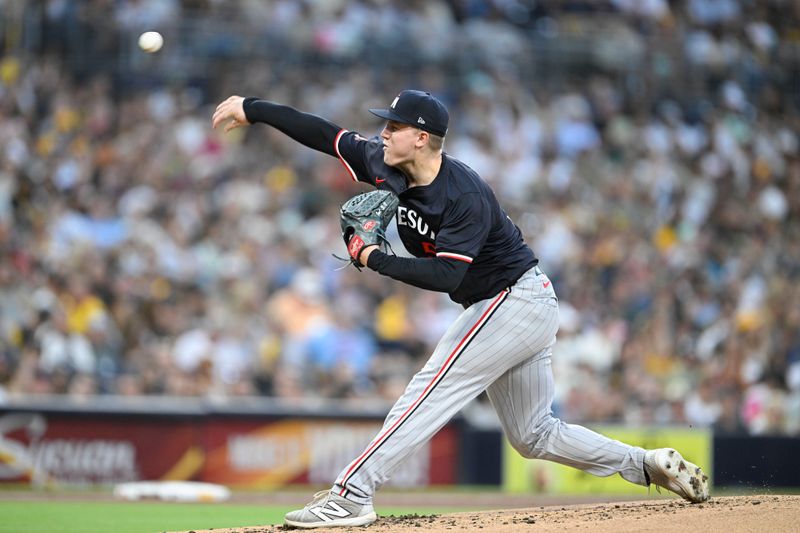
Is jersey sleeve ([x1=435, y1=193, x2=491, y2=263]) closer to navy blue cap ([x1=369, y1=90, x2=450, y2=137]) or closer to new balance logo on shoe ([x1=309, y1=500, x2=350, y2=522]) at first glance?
navy blue cap ([x1=369, y1=90, x2=450, y2=137])

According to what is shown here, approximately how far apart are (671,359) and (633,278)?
48.9 inches

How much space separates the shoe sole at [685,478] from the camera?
5641mm

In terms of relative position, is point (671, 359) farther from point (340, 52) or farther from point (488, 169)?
point (340, 52)

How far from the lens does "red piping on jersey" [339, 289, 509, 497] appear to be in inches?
205

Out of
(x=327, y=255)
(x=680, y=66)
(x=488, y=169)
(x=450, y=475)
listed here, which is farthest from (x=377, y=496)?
(x=680, y=66)

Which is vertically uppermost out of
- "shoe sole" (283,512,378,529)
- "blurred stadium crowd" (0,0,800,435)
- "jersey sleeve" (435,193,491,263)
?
"blurred stadium crowd" (0,0,800,435)

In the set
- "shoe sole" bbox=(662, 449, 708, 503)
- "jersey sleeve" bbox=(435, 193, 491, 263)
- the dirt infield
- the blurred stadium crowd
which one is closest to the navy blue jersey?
"jersey sleeve" bbox=(435, 193, 491, 263)

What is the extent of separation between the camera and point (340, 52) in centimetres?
1496

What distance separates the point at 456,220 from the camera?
5156 mm

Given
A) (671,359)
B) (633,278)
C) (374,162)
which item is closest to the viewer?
(374,162)

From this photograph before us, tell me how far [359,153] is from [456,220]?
→ 2.17 feet

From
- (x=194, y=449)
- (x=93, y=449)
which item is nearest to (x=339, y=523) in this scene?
(x=194, y=449)

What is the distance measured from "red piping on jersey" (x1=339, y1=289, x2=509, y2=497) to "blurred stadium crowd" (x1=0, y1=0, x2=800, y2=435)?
6.09 meters

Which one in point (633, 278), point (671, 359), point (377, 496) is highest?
point (633, 278)
